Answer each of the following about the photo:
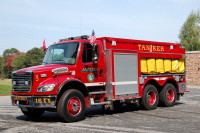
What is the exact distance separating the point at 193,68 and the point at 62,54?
24135 mm

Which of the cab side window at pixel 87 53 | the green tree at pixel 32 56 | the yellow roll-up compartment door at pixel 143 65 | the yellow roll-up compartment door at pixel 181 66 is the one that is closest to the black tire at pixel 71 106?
the cab side window at pixel 87 53

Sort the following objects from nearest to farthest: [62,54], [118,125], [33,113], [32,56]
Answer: [118,125] → [62,54] → [33,113] → [32,56]

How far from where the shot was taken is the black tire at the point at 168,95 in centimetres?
1280

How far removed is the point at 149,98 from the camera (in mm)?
12148

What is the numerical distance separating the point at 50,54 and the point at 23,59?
67867 mm

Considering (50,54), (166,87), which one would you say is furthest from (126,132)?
(166,87)

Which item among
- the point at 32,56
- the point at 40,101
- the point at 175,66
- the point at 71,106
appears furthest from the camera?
the point at 32,56

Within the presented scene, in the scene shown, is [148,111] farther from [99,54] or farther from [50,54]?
[50,54]

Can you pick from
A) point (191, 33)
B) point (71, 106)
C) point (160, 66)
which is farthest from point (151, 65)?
point (191, 33)

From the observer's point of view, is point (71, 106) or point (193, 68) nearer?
point (71, 106)

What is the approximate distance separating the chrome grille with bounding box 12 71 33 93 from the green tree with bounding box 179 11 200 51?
180 feet

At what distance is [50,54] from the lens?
1038cm

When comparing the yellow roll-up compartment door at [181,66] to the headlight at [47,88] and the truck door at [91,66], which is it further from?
the headlight at [47,88]

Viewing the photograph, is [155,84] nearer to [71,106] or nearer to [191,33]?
[71,106]
